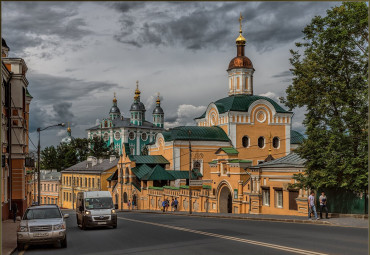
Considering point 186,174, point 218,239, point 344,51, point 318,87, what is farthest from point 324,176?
point 186,174

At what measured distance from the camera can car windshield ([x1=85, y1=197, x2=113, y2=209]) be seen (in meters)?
23.8

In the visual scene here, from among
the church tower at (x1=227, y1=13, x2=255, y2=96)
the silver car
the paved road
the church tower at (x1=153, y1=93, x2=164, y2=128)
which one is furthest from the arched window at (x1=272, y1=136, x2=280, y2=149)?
the church tower at (x1=153, y1=93, x2=164, y2=128)

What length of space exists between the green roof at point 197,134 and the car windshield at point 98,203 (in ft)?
136

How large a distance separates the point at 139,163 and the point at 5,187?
122 feet

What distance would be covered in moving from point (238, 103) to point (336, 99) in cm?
4189

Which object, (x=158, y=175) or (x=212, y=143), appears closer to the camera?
(x=158, y=175)

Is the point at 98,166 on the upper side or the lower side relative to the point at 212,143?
lower

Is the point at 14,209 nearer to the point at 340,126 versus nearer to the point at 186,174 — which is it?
the point at 340,126

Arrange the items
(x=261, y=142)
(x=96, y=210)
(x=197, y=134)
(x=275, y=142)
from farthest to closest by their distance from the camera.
Result: 1. (x=275, y=142)
2. (x=261, y=142)
3. (x=197, y=134)
4. (x=96, y=210)

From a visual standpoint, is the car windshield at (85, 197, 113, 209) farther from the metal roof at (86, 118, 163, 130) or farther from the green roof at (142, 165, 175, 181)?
the metal roof at (86, 118, 163, 130)

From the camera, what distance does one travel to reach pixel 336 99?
26.1 m

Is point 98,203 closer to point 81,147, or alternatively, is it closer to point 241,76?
point 241,76

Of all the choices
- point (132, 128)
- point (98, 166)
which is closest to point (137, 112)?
point (132, 128)

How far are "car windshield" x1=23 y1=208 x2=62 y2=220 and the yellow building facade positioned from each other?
6165 centimetres
